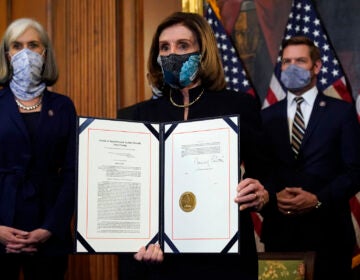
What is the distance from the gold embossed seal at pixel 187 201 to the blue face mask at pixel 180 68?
1.58 feet

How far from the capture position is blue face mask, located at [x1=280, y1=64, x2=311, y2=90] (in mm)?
4289

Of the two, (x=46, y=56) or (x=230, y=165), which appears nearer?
(x=230, y=165)

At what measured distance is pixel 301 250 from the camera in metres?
4.08

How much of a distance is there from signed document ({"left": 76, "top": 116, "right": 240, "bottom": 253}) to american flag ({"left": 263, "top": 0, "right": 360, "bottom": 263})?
2.12 meters

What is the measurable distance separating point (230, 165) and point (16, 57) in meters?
1.53

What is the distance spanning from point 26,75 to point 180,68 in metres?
1.06

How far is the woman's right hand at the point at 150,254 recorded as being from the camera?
256 centimetres

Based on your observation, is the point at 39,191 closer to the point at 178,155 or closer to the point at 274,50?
the point at 178,155

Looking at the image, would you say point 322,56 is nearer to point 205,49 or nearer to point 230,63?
point 230,63

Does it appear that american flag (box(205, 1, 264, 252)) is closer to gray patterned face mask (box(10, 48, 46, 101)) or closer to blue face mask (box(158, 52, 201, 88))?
gray patterned face mask (box(10, 48, 46, 101))

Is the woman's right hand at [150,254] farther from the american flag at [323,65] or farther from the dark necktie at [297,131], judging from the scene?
the american flag at [323,65]

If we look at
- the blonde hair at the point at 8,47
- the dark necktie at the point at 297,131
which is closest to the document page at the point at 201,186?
the blonde hair at the point at 8,47

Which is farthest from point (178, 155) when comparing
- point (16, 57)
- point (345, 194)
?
point (345, 194)

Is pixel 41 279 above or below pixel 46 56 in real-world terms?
below
